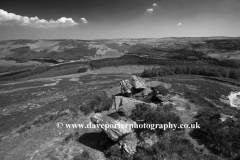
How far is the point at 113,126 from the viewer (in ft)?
43.6

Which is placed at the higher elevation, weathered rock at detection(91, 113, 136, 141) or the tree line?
weathered rock at detection(91, 113, 136, 141)

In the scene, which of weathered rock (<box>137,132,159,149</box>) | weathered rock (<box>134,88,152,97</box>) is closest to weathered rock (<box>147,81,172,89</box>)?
weathered rock (<box>134,88,152,97</box>)

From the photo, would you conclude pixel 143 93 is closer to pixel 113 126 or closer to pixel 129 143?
pixel 113 126

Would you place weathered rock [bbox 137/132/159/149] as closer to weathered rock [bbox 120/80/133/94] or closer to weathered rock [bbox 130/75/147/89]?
weathered rock [bbox 120/80/133/94]

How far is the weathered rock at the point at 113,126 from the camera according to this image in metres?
13.1

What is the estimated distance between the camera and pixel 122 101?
Result: 55.7ft

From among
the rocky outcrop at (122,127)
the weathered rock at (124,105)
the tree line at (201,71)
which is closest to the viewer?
the rocky outcrop at (122,127)

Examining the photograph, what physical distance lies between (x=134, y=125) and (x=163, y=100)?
796cm

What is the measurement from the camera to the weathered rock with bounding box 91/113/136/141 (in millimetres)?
13141

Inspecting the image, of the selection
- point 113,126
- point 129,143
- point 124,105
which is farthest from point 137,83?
point 129,143

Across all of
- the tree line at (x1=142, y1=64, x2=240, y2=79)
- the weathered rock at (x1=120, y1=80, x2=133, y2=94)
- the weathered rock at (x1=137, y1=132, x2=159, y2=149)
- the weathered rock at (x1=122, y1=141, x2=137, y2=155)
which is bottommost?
the tree line at (x1=142, y1=64, x2=240, y2=79)

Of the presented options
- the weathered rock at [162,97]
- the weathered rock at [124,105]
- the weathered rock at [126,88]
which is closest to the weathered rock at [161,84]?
the weathered rock at [162,97]

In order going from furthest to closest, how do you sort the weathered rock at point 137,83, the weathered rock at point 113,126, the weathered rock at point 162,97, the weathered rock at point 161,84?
the weathered rock at point 161,84, the weathered rock at point 137,83, the weathered rock at point 162,97, the weathered rock at point 113,126

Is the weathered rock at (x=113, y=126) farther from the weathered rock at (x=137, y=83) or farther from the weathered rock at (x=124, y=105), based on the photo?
the weathered rock at (x=137, y=83)
